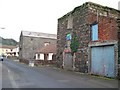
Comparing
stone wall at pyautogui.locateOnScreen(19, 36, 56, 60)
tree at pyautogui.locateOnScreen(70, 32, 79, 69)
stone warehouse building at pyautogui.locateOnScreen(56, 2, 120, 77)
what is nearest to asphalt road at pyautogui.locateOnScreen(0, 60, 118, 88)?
stone warehouse building at pyautogui.locateOnScreen(56, 2, 120, 77)

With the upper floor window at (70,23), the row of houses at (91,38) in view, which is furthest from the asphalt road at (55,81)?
the upper floor window at (70,23)

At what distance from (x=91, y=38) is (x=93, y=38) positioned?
0.99ft

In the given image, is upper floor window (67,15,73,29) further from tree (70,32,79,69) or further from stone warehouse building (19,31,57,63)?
stone warehouse building (19,31,57,63)

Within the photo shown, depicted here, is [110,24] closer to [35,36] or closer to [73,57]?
[73,57]

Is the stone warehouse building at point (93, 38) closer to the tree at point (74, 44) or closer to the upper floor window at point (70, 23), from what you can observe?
the upper floor window at point (70, 23)

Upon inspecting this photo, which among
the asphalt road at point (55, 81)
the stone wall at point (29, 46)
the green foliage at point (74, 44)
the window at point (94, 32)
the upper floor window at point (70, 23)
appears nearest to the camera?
the asphalt road at point (55, 81)

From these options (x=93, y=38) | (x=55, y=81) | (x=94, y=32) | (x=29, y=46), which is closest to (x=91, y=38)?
(x=93, y=38)

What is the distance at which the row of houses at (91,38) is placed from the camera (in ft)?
71.4

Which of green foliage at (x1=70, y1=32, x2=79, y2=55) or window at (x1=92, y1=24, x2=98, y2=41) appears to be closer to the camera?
window at (x1=92, y1=24, x2=98, y2=41)

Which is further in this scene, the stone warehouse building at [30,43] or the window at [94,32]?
the stone warehouse building at [30,43]

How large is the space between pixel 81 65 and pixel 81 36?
3.47 m

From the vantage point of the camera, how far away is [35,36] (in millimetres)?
73688

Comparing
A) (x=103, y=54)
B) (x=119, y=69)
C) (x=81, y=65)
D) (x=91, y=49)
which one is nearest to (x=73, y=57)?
(x=81, y=65)

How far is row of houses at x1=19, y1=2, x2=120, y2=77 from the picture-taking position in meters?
21.8
